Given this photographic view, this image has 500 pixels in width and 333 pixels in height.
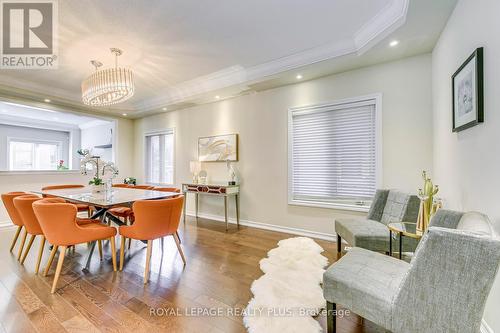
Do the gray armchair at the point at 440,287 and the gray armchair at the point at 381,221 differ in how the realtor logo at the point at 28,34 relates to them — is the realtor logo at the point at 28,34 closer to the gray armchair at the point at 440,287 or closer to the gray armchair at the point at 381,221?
the gray armchair at the point at 440,287

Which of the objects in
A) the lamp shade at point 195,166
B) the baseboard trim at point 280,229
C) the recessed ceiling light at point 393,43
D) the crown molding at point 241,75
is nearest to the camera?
the crown molding at point 241,75

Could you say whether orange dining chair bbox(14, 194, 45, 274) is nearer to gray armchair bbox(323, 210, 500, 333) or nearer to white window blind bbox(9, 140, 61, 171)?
gray armchair bbox(323, 210, 500, 333)

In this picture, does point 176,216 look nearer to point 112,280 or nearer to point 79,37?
point 112,280

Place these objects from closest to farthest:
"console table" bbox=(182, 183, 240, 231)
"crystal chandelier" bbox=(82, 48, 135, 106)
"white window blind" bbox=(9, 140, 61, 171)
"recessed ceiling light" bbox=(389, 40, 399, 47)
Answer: "recessed ceiling light" bbox=(389, 40, 399, 47) → "crystal chandelier" bbox=(82, 48, 135, 106) → "console table" bbox=(182, 183, 240, 231) → "white window blind" bbox=(9, 140, 61, 171)

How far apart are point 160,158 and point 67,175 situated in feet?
7.09

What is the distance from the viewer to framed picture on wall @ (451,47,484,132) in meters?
1.57

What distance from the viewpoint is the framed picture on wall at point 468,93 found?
5.15 feet

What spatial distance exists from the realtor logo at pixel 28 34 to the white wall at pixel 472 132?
12.3 ft

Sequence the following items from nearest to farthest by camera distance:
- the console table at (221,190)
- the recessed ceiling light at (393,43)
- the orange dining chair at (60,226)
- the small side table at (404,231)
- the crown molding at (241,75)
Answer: the small side table at (404,231) → the orange dining chair at (60,226) → the crown molding at (241,75) → the recessed ceiling light at (393,43) → the console table at (221,190)

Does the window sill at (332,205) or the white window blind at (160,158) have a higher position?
the white window blind at (160,158)

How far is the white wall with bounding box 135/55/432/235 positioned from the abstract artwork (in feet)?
0.44

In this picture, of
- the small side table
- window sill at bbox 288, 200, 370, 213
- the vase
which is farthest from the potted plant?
the small side table

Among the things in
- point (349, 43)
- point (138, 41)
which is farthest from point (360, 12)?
point (138, 41)

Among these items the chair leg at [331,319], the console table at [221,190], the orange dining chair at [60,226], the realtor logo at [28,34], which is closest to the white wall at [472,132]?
the chair leg at [331,319]
